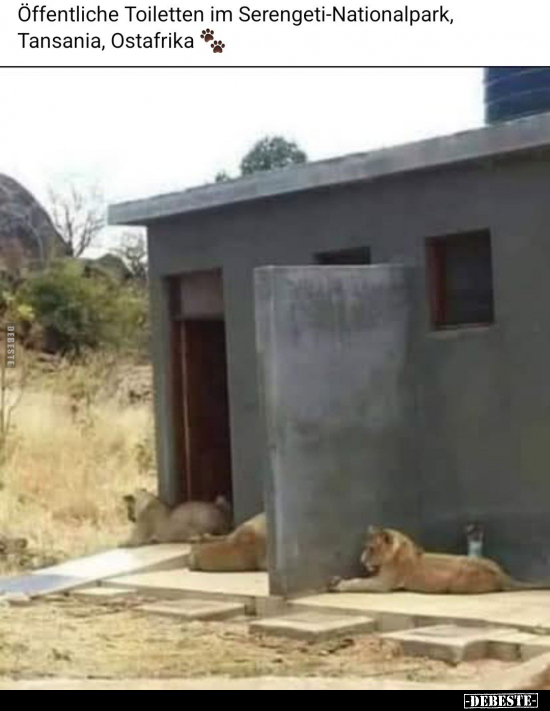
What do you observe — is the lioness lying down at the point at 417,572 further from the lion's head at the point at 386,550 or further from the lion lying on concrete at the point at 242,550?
the lion lying on concrete at the point at 242,550

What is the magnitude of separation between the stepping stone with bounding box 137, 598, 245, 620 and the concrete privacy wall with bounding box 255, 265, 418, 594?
11.5 inches

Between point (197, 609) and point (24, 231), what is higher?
point (24, 231)

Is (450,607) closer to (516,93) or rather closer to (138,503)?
(516,93)

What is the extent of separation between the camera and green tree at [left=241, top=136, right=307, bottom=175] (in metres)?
10.6

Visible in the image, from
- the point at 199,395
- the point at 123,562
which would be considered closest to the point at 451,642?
the point at 123,562

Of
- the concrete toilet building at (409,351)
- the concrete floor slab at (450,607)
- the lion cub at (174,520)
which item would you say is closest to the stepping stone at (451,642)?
the concrete floor slab at (450,607)

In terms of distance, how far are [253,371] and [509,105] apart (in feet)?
9.16

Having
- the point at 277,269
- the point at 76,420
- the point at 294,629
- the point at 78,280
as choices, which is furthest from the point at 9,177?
the point at 76,420

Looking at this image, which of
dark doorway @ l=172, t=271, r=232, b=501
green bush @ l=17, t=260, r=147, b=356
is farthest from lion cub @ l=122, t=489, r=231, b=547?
green bush @ l=17, t=260, r=147, b=356

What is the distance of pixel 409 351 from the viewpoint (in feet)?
31.4

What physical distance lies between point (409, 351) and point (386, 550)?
1392 millimetres

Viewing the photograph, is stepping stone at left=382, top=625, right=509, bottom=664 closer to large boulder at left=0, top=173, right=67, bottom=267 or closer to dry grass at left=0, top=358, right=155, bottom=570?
large boulder at left=0, top=173, right=67, bottom=267

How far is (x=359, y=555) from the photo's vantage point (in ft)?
30.1
